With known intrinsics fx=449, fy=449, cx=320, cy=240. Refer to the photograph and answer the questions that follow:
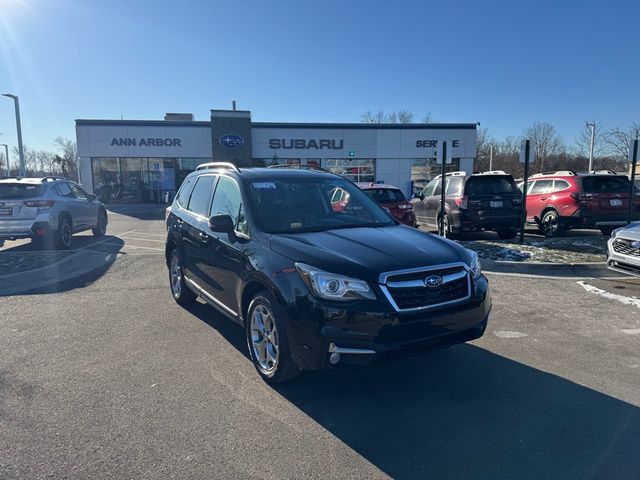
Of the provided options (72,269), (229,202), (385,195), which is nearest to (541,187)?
(385,195)

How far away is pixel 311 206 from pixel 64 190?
367 inches

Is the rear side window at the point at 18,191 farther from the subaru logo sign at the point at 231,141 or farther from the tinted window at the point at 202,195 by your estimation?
the subaru logo sign at the point at 231,141

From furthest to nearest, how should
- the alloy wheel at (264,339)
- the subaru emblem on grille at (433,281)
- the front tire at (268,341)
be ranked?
the alloy wheel at (264,339), the front tire at (268,341), the subaru emblem on grille at (433,281)

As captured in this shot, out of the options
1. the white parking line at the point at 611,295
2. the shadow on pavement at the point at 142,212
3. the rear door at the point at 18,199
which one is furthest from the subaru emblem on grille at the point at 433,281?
the shadow on pavement at the point at 142,212

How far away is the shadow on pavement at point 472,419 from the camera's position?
2787mm

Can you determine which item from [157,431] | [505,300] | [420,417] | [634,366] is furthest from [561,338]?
[157,431]

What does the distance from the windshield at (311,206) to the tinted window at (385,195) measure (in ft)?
19.7

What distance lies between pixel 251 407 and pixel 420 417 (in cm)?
129

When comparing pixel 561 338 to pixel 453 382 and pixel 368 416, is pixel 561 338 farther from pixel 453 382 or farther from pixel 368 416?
pixel 368 416

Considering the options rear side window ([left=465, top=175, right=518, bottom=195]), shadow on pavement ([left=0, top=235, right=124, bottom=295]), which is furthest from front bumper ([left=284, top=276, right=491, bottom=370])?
rear side window ([left=465, top=175, right=518, bottom=195])

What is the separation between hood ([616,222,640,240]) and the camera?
6727 millimetres

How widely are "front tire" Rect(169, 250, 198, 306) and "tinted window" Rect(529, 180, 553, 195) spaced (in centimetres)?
1057

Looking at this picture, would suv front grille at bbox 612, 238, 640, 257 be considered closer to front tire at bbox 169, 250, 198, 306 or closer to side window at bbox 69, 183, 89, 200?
front tire at bbox 169, 250, 198, 306

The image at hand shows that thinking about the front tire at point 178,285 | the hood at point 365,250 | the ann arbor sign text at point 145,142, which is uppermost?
the ann arbor sign text at point 145,142
